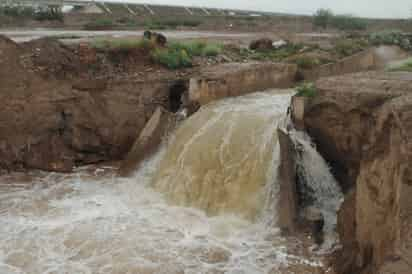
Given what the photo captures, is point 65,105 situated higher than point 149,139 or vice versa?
point 65,105

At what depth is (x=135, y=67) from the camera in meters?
12.1

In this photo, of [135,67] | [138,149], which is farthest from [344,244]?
[135,67]

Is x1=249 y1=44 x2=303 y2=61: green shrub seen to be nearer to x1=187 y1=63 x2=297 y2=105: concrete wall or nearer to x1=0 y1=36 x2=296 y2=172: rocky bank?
x1=187 y1=63 x2=297 y2=105: concrete wall

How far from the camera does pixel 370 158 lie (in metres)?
6.34

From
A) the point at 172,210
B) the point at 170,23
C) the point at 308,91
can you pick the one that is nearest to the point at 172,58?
the point at 308,91

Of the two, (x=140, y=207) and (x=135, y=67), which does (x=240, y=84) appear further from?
(x=140, y=207)

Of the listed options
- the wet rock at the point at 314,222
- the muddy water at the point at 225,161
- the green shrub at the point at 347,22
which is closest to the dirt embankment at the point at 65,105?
the muddy water at the point at 225,161

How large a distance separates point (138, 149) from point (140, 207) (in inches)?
80.6

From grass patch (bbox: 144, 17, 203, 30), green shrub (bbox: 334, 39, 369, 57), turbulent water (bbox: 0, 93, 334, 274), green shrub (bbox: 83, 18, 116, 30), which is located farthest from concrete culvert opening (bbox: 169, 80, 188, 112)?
grass patch (bbox: 144, 17, 203, 30)

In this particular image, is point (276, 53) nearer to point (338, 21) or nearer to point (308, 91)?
point (308, 91)

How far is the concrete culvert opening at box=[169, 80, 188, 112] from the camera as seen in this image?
1166 cm

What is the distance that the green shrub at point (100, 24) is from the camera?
22.4 m

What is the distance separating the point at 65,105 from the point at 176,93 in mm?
2583

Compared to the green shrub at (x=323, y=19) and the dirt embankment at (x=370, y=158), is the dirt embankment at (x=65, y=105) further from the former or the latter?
the green shrub at (x=323, y=19)
